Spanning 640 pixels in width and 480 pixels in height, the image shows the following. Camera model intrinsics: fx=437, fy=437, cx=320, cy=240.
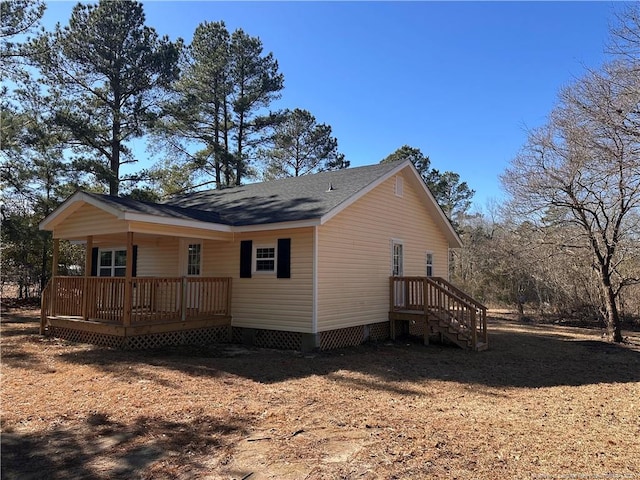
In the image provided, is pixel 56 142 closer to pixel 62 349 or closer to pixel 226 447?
pixel 62 349

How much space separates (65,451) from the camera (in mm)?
4484

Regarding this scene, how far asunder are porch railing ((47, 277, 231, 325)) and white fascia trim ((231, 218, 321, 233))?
1.55m

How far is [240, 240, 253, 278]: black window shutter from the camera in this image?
11430 millimetres

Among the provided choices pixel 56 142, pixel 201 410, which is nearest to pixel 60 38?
pixel 56 142

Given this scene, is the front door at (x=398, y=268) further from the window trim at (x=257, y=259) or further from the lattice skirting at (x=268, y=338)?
the window trim at (x=257, y=259)

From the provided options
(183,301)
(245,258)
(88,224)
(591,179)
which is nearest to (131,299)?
(183,301)

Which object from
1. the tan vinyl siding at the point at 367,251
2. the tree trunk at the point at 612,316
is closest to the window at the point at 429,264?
the tan vinyl siding at the point at 367,251

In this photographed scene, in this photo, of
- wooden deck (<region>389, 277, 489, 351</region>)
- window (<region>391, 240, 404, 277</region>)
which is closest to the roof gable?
window (<region>391, 240, 404, 277</region>)

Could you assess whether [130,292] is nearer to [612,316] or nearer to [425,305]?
[425,305]

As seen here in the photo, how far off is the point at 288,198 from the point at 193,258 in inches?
131

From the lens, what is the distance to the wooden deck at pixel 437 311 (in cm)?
1145

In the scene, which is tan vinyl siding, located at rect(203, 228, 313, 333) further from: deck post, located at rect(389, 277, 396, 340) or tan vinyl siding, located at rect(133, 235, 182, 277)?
deck post, located at rect(389, 277, 396, 340)

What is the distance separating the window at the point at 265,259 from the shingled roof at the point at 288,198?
0.83 metres

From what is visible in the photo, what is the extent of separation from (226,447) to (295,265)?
6315 millimetres
